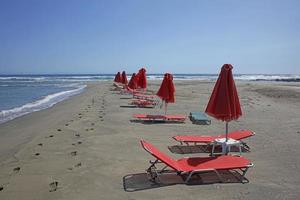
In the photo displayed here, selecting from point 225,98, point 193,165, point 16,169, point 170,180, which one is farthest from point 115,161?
point 225,98

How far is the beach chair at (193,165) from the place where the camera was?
6.81 m

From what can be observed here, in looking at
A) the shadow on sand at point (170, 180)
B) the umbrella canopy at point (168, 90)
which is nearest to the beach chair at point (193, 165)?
the shadow on sand at point (170, 180)

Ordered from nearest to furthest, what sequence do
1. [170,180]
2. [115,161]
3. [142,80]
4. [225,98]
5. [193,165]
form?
[170,180] → [193,165] → [115,161] → [225,98] → [142,80]

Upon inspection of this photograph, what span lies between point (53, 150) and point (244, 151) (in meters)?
4.75

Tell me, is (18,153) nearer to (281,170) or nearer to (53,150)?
(53,150)

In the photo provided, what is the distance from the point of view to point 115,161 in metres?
8.19

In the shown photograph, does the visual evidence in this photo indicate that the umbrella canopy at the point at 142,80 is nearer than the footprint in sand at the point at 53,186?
No

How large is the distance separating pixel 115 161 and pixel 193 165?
1907mm

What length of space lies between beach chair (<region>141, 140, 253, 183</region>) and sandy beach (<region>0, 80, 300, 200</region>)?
187 millimetres

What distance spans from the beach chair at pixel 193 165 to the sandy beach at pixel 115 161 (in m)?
0.19

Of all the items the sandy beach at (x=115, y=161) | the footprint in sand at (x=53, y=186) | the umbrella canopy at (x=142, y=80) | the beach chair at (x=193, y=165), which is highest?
the umbrella canopy at (x=142, y=80)

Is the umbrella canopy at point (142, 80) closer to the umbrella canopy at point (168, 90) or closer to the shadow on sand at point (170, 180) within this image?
the umbrella canopy at point (168, 90)

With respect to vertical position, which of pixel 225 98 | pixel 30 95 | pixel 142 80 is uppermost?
pixel 225 98

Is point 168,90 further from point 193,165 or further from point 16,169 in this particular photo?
point 16,169
